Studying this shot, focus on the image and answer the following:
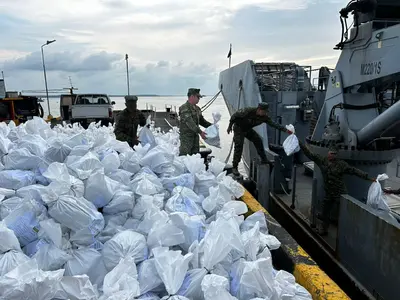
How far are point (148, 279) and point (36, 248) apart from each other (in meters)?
0.73

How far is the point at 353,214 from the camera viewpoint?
9.69 feet

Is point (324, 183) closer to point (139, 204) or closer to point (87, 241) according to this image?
point (139, 204)

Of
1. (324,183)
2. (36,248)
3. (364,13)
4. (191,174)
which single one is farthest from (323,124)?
(36,248)

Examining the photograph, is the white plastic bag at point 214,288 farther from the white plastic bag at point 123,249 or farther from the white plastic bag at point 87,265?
the white plastic bag at point 87,265

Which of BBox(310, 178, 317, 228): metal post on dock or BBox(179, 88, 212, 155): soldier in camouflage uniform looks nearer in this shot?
BBox(310, 178, 317, 228): metal post on dock

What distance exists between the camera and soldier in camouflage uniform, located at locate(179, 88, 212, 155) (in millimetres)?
4496

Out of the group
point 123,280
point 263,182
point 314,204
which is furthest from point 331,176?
point 123,280

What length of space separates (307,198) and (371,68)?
2183 mm

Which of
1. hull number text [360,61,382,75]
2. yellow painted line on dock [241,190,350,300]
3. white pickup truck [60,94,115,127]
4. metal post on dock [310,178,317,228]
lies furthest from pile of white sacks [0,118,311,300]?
white pickup truck [60,94,115,127]

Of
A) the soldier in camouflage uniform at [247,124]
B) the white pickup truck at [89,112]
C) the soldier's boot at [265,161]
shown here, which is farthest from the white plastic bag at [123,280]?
the white pickup truck at [89,112]

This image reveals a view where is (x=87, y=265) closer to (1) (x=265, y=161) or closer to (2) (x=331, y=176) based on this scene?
(2) (x=331, y=176)

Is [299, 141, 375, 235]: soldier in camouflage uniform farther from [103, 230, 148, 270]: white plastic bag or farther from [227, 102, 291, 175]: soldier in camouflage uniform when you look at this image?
[103, 230, 148, 270]: white plastic bag

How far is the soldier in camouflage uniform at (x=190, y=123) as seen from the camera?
14.8 ft

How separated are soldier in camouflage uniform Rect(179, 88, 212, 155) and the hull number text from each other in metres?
1.99
